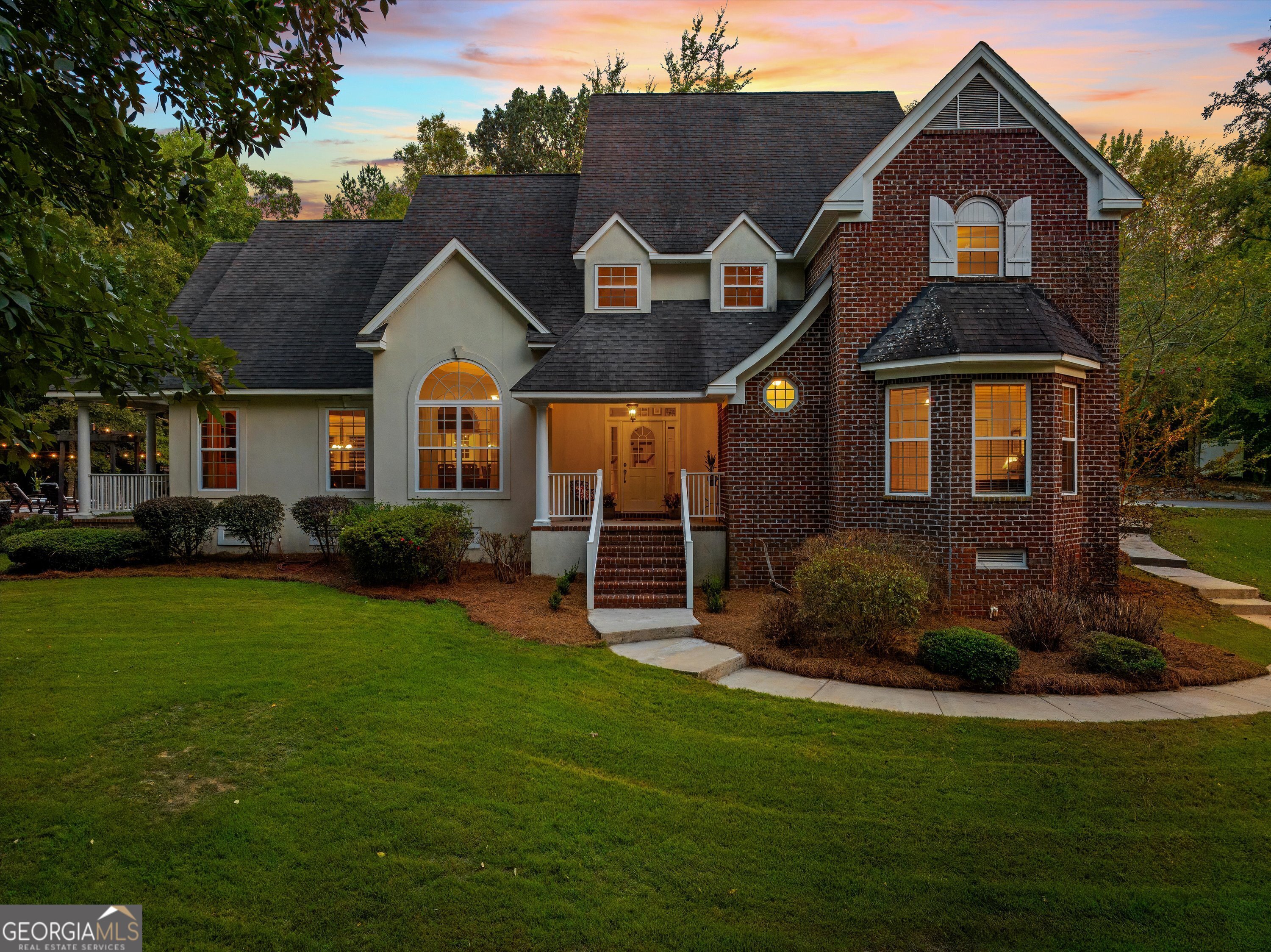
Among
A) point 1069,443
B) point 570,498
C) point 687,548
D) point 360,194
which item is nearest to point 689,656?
point 687,548

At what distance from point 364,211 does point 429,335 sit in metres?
30.5

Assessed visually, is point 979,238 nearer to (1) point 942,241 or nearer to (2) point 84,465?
(1) point 942,241

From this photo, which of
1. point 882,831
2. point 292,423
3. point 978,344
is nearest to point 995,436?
point 978,344

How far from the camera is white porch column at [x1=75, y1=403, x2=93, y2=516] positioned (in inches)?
592

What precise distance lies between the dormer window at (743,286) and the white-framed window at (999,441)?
17.7ft

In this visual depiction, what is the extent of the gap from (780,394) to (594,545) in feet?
14.5

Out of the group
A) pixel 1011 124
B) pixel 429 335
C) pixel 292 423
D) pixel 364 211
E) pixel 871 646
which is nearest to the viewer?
pixel 871 646

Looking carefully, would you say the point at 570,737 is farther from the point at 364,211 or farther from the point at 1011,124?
the point at 364,211

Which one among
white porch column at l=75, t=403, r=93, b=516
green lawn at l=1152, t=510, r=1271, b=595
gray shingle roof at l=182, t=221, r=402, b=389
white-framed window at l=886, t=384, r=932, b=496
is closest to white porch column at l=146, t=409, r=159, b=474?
white porch column at l=75, t=403, r=93, b=516

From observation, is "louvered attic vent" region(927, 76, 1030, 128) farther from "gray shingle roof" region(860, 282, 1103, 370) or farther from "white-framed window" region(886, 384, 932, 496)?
"white-framed window" region(886, 384, 932, 496)

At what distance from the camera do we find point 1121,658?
7.55 metres

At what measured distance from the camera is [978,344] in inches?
387

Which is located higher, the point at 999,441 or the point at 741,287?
the point at 741,287

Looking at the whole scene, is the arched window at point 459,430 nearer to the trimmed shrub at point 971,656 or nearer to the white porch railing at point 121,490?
the white porch railing at point 121,490
